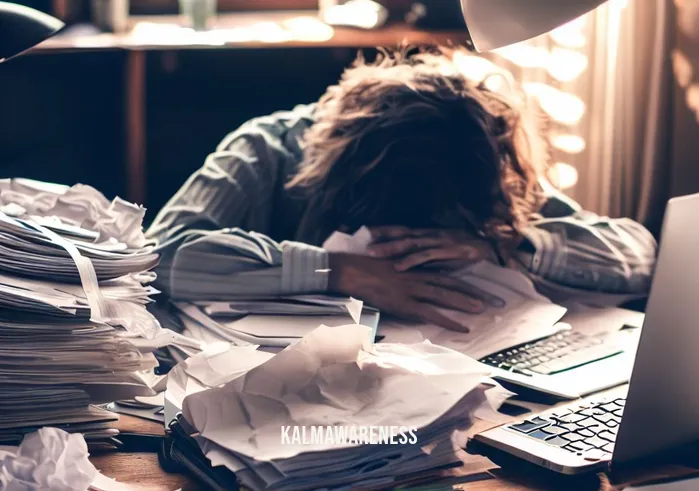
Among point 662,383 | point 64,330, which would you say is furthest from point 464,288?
point 64,330

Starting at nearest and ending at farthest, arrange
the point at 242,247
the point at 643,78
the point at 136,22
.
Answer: the point at 242,247
the point at 643,78
the point at 136,22

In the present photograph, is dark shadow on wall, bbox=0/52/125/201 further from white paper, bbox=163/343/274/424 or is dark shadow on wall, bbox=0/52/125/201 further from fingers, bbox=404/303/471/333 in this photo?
white paper, bbox=163/343/274/424

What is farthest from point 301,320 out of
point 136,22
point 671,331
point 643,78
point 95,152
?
point 136,22

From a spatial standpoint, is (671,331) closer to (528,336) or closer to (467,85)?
(528,336)

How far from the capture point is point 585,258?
148cm

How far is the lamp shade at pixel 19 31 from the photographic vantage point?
88cm

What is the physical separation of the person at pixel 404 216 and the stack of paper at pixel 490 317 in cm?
2

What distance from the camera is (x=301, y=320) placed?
3.48 ft

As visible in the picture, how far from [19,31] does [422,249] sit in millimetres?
706

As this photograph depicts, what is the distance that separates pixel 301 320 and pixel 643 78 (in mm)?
1716

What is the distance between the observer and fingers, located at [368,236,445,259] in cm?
135
